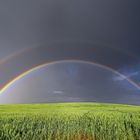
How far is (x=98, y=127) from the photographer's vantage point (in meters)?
18.0

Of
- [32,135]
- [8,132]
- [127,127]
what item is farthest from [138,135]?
[8,132]

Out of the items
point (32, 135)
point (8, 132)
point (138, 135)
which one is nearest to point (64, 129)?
point (32, 135)

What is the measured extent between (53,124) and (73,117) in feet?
4.29

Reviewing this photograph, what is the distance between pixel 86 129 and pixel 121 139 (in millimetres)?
2198

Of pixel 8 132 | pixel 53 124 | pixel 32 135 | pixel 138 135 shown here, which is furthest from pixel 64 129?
pixel 138 135

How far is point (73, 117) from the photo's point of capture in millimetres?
18062

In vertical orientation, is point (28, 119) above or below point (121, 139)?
above

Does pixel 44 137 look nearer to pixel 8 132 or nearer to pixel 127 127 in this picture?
pixel 8 132

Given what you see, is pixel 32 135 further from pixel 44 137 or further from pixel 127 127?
pixel 127 127

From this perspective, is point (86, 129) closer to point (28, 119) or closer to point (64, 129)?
point (64, 129)

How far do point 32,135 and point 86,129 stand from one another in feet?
10.8

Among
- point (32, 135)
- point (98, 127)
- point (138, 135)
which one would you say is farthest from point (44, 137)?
point (138, 135)

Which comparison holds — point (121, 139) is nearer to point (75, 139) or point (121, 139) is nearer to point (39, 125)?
point (75, 139)

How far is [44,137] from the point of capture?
1755 centimetres
